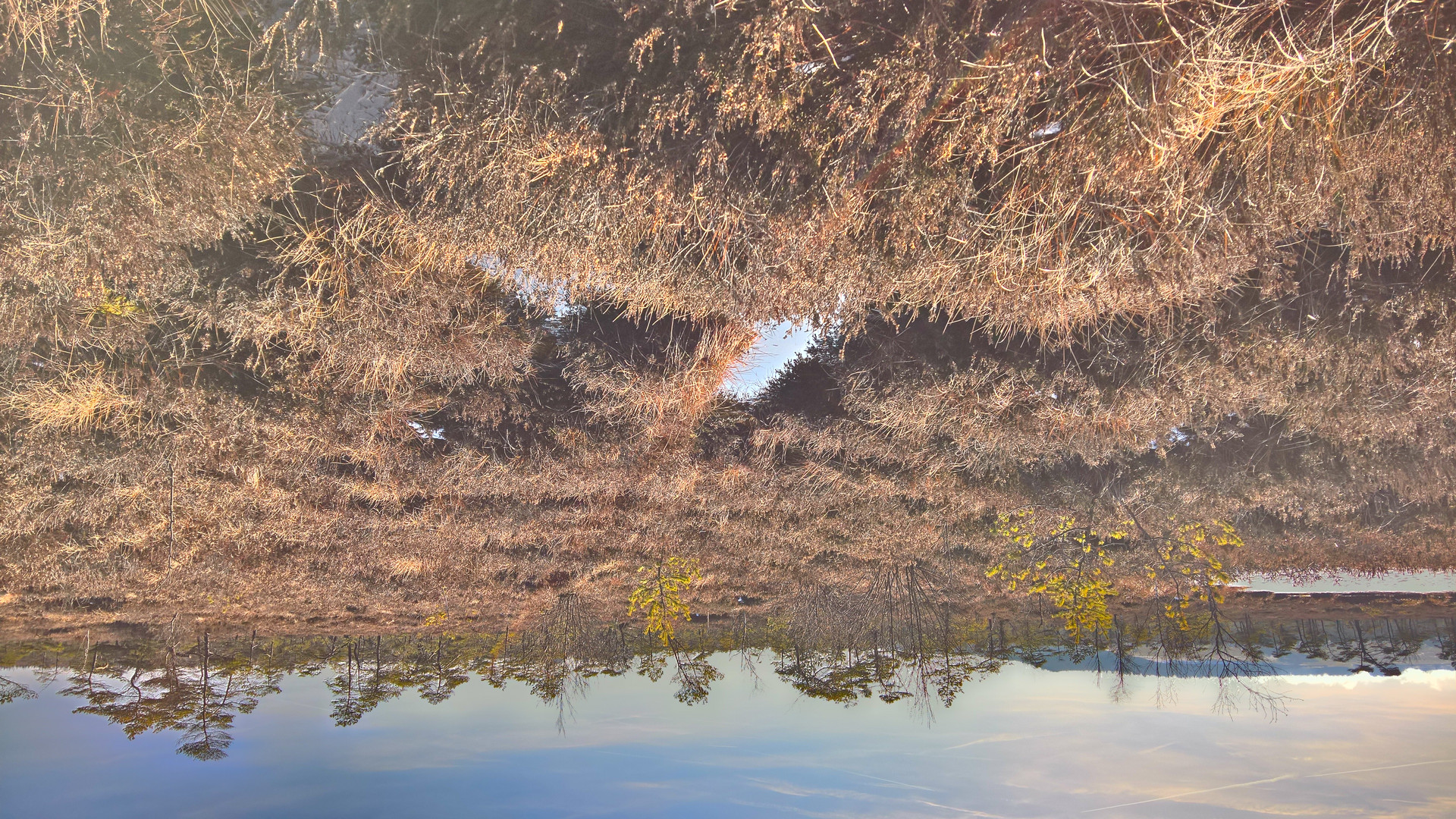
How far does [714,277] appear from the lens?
454 centimetres

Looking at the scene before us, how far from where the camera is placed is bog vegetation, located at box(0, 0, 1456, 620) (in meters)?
3.43

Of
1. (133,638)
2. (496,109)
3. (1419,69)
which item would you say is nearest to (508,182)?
(496,109)

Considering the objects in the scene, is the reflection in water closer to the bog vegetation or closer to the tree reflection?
the tree reflection

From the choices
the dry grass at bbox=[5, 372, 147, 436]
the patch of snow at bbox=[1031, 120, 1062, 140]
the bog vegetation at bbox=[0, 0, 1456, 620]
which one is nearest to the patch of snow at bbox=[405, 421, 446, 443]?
the bog vegetation at bbox=[0, 0, 1456, 620]

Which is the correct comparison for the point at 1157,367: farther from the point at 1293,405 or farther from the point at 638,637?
the point at 638,637

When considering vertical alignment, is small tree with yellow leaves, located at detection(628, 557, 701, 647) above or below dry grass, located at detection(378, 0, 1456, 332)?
below

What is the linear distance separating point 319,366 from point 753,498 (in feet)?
14.0

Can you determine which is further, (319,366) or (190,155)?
(319,366)

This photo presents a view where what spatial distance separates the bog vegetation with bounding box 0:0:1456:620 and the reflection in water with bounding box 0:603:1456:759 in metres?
2.65

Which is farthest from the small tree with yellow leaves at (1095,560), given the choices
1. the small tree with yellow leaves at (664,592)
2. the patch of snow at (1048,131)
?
the patch of snow at (1048,131)

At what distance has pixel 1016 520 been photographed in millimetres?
6953

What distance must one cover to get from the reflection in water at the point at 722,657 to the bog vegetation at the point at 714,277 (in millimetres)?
2654

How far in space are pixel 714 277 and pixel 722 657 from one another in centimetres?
789

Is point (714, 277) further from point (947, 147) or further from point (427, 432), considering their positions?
point (427, 432)
